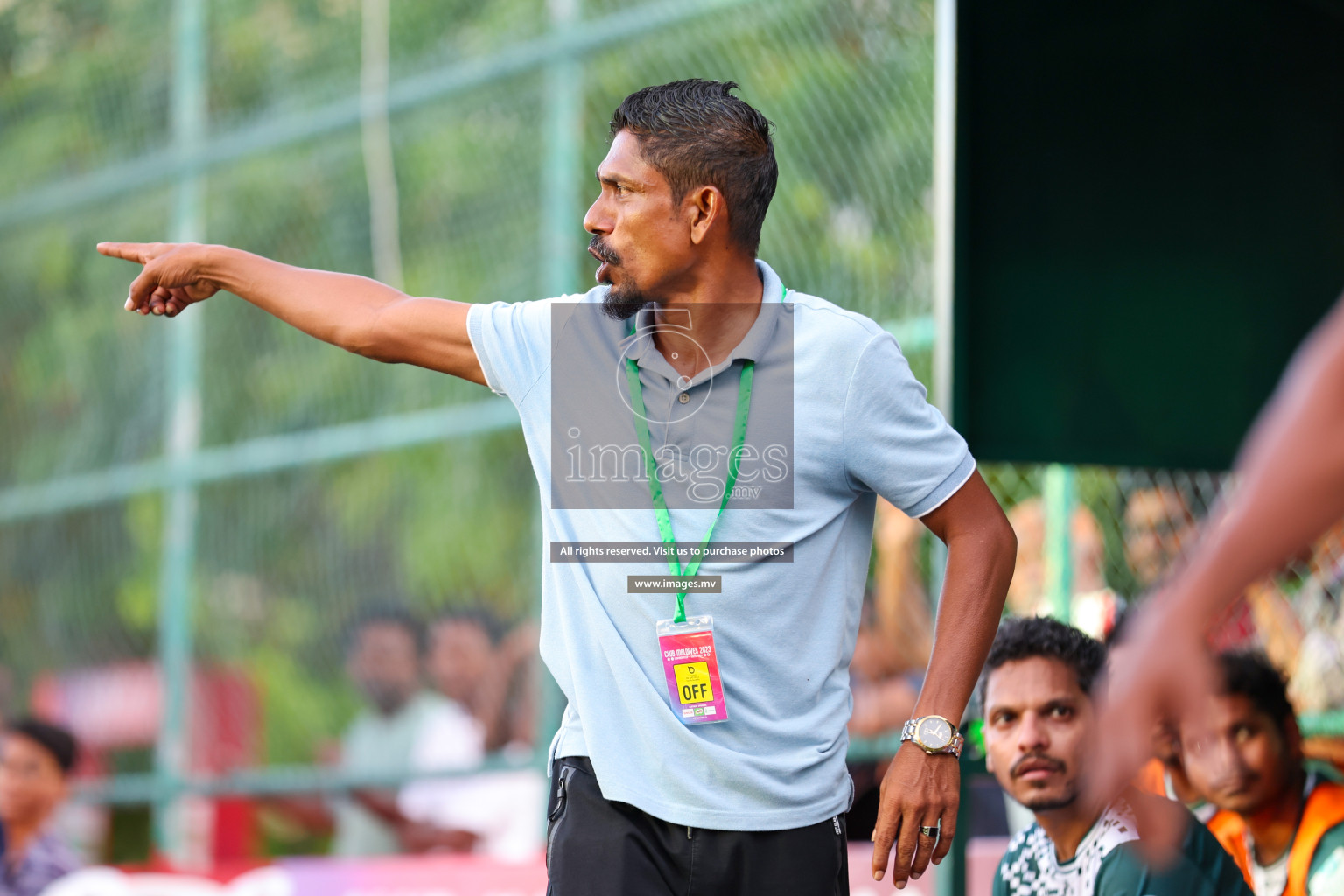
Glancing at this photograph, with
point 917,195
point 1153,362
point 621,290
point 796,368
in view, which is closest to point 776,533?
point 796,368

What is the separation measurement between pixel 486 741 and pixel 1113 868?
4.25 m

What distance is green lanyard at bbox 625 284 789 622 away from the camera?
105 inches

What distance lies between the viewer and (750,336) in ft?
9.19

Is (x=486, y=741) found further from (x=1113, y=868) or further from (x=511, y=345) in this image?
(x=511, y=345)

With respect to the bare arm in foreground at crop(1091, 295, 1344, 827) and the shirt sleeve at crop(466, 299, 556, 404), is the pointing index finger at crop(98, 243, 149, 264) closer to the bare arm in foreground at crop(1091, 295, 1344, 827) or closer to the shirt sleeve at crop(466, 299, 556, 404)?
the shirt sleeve at crop(466, 299, 556, 404)

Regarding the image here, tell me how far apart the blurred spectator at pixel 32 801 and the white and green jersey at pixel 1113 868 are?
4.76 metres

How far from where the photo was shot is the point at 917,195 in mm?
5703

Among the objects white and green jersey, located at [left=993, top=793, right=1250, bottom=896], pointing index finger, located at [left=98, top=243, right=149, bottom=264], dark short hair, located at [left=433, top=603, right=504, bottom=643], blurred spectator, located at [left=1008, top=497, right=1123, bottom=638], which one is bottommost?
white and green jersey, located at [left=993, top=793, right=1250, bottom=896]

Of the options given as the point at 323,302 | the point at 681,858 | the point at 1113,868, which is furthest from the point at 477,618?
the point at 681,858

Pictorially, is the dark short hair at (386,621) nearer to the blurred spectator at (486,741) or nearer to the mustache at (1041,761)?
the blurred spectator at (486,741)

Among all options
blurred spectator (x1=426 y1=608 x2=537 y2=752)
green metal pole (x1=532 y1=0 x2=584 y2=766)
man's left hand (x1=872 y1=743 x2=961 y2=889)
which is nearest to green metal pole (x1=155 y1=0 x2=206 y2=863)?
blurred spectator (x1=426 y1=608 x2=537 y2=752)

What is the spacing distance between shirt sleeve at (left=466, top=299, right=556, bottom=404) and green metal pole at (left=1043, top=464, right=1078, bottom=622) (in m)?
2.94

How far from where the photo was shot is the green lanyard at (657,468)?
2678mm

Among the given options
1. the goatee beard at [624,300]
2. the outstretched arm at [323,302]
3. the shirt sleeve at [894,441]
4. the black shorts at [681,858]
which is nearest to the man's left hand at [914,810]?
the black shorts at [681,858]
